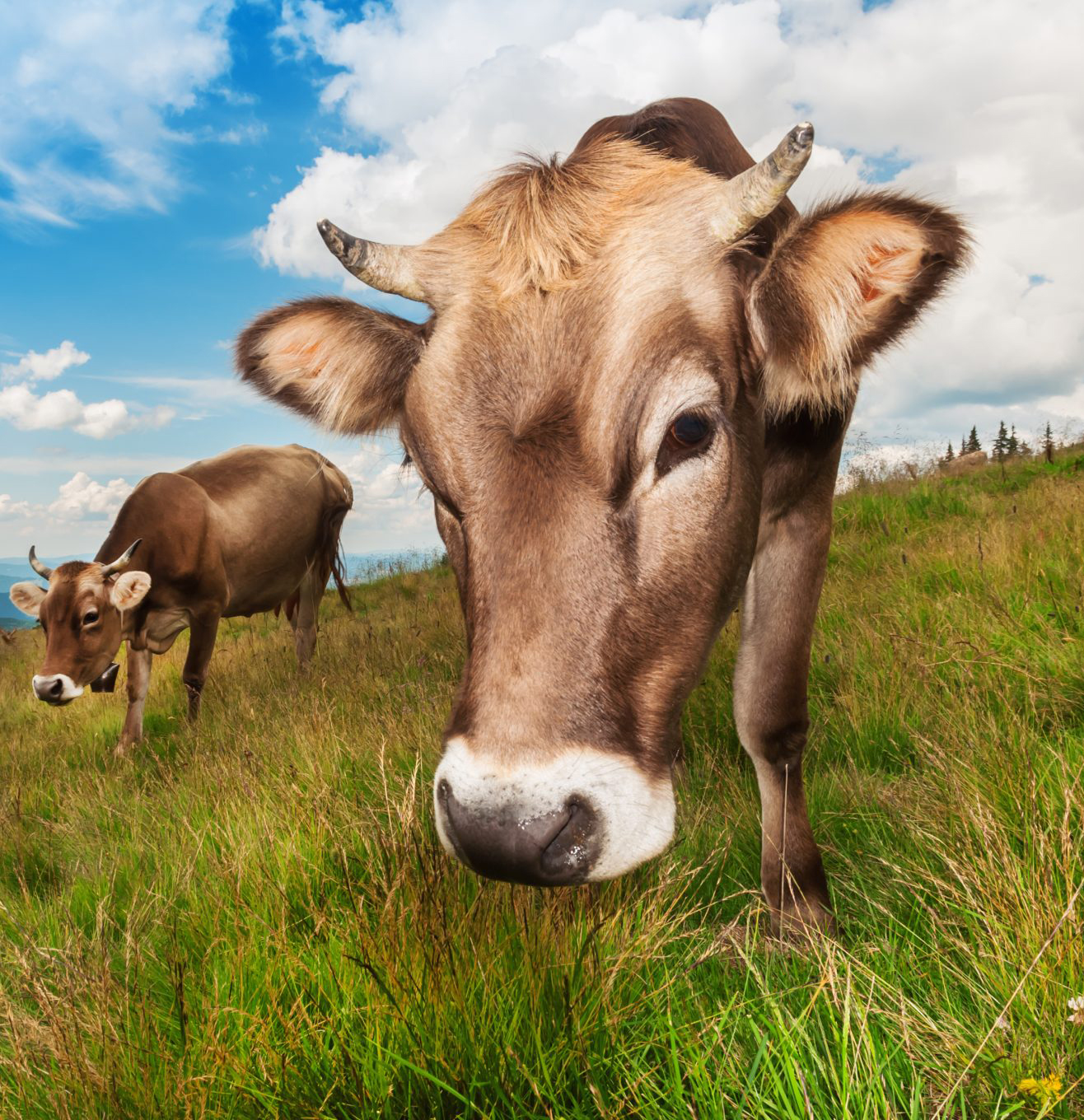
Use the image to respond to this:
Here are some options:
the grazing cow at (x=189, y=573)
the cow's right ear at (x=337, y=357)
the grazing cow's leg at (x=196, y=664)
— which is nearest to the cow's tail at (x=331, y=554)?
the grazing cow at (x=189, y=573)

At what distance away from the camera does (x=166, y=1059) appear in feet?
5.75

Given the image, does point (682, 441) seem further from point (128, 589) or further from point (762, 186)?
point (128, 589)

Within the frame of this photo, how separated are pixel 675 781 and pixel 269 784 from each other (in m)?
1.77

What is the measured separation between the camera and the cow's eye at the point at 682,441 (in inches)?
89.0

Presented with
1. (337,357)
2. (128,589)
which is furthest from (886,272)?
(128,589)

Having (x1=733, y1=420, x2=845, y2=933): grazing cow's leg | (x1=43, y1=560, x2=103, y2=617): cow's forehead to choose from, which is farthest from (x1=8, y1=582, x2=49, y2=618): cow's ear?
(x1=733, y1=420, x2=845, y2=933): grazing cow's leg

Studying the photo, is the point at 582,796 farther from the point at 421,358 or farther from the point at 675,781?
the point at 675,781

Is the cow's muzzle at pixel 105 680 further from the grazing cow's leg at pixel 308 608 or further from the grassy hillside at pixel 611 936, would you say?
the grazing cow's leg at pixel 308 608

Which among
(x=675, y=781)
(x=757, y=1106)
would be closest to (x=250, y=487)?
(x=675, y=781)

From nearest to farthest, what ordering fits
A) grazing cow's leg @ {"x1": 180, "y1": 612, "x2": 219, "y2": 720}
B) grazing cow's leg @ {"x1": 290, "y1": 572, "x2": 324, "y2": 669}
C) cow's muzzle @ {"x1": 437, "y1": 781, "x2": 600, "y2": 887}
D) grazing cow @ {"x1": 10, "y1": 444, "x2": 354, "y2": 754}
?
cow's muzzle @ {"x1": 437, "y1": 781, "x2": 600, "y2": 887} → grazing cow @ {"x1": 10, "y1": 444, "x2": 354, "y2": 754} → grazing cow's leg @ {"x1": 180, "y1": 612, "x2": 219, "y2": 720} → grazing cow's leg @ {"x1": 290, "y1": 572, "x2": 324, "y2": 669}

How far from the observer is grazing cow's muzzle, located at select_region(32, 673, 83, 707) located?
6781 millimetres

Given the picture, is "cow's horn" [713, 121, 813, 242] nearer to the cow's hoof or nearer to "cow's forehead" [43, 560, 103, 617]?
the cow's hoof

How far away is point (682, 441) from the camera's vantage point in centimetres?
228

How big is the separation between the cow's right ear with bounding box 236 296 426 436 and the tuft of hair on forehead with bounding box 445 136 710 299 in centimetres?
41
